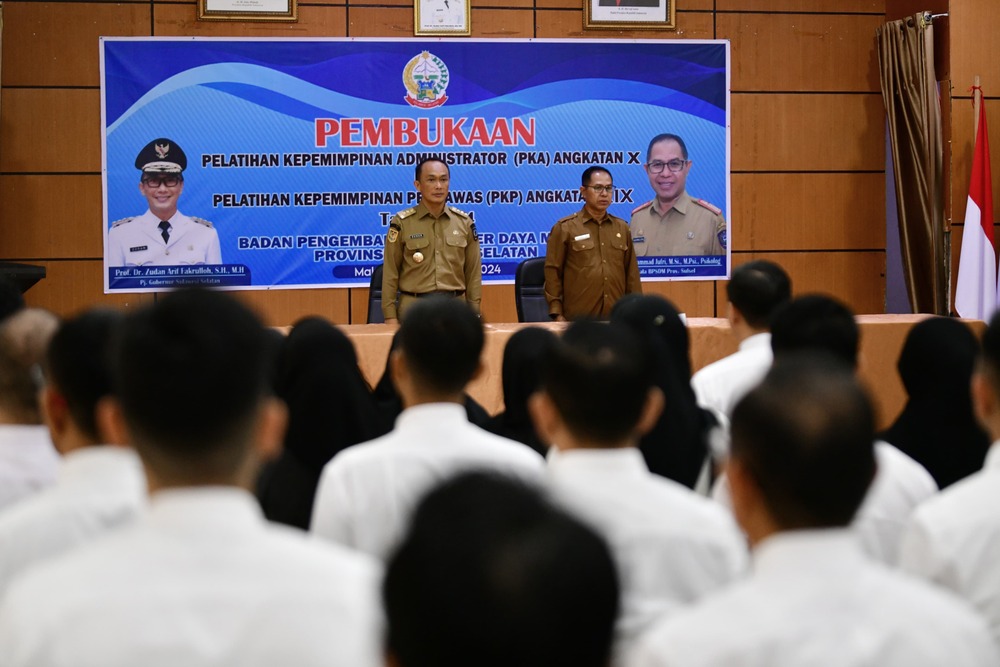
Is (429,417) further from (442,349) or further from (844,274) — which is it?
(844,274)

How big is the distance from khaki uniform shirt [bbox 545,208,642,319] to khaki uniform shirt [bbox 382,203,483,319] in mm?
505

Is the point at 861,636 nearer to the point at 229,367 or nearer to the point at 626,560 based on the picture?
the point at 626,560

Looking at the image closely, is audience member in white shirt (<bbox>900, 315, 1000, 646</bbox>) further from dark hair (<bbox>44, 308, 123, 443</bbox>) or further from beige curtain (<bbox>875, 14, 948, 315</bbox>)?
beige curtain (<bbox>875, 14, 948, 315</bbox>)

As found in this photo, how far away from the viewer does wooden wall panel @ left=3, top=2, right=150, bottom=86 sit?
7629mm

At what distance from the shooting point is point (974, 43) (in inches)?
299

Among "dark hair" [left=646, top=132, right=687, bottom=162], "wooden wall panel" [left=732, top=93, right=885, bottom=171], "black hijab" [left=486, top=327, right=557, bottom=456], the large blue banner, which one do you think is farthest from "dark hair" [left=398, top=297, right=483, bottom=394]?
"wooden wall panel" [left=732, top=93, right=885, bottom=171]

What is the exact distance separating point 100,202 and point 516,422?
19.0 ft

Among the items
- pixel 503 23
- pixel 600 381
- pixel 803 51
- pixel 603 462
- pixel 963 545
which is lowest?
pixel 963 545

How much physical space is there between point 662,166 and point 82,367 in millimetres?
6733

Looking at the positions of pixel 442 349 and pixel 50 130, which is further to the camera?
pixel 50 130

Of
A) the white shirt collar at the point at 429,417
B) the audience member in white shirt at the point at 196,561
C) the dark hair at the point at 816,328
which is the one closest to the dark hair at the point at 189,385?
the audience member in white shirt at the point at 196,561

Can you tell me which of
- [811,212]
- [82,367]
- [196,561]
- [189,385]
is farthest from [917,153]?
[196,561]


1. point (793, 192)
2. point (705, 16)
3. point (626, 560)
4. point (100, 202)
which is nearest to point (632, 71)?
point (705, 16)

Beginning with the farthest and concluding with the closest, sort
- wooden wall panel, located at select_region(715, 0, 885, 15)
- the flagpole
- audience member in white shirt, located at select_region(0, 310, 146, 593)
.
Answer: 1. wooden wall panel, located at select_region(715, 0, 885, 15)
2. the flagpole
3. audience member in white shirt, located at select_region(0, 310, 146, 593)
